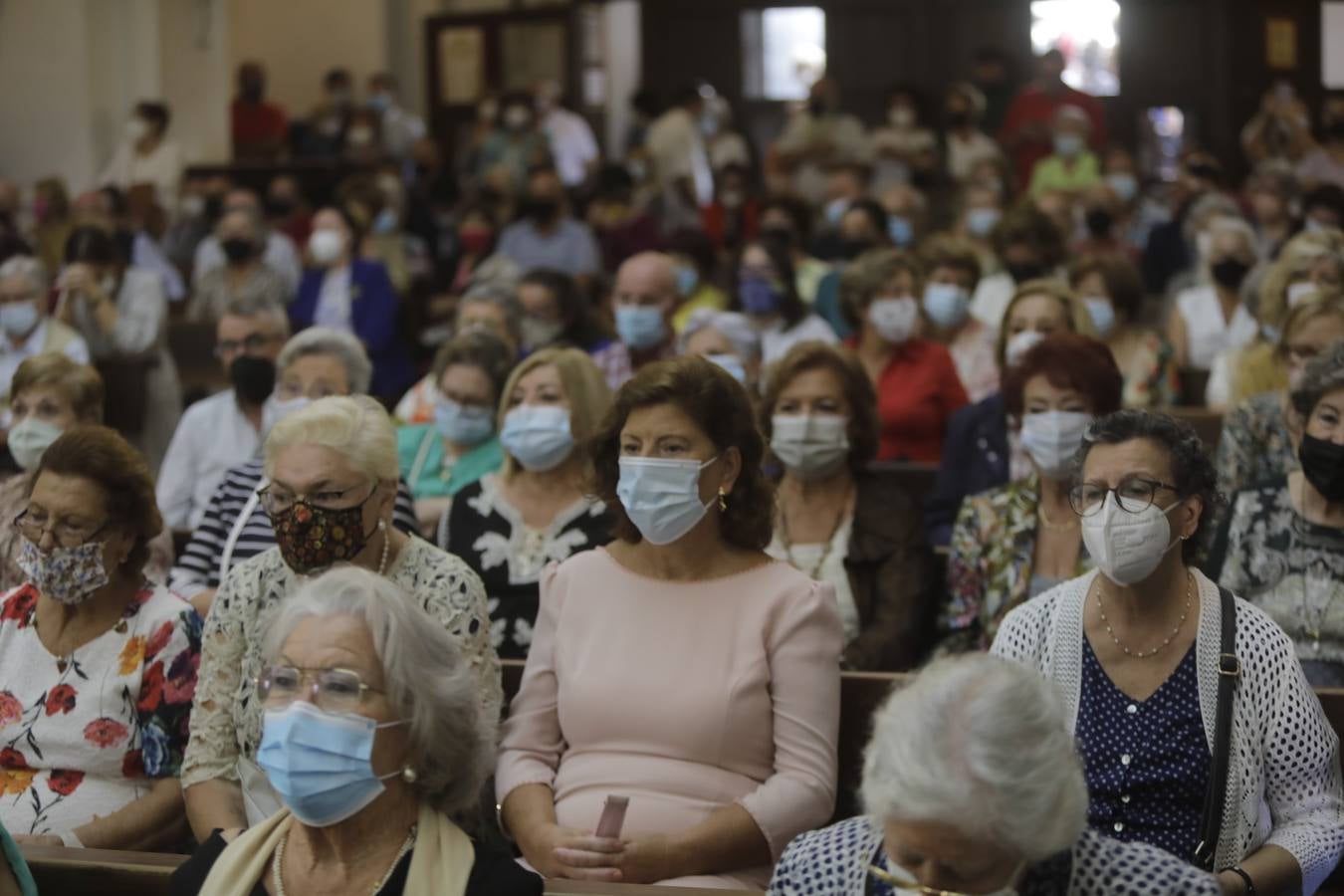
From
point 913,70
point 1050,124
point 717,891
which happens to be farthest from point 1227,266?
point 913,70

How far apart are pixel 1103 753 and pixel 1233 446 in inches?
71.2

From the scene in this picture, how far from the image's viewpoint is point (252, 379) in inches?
228

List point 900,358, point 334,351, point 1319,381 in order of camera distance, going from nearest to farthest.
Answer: point 1319,381 < point 334,351 < point 900,358

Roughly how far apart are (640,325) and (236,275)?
354cm

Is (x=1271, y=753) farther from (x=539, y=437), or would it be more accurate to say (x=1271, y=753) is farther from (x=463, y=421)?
(x=463, y=421)

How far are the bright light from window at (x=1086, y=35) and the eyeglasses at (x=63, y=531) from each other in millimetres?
14768

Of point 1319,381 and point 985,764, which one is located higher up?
point 1319,381

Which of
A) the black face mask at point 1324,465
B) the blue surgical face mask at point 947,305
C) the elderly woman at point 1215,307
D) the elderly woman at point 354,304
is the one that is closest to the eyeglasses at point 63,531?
the black face mask at point 1324,465

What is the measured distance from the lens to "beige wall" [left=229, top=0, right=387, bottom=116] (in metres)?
16.8

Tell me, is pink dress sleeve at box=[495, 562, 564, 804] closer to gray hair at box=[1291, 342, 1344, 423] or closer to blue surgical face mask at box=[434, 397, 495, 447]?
gray hair at box=[1291, 342, 1344, 423]

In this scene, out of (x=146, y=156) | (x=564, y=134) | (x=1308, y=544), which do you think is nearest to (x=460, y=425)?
(x=1308, y=544)

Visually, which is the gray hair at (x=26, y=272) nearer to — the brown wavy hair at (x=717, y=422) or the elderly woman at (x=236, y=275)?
the elderly woman at (x=236, y=275)

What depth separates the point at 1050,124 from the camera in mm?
13969

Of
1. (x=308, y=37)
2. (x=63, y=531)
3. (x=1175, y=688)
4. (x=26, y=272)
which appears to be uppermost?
(x=308, y=37)
